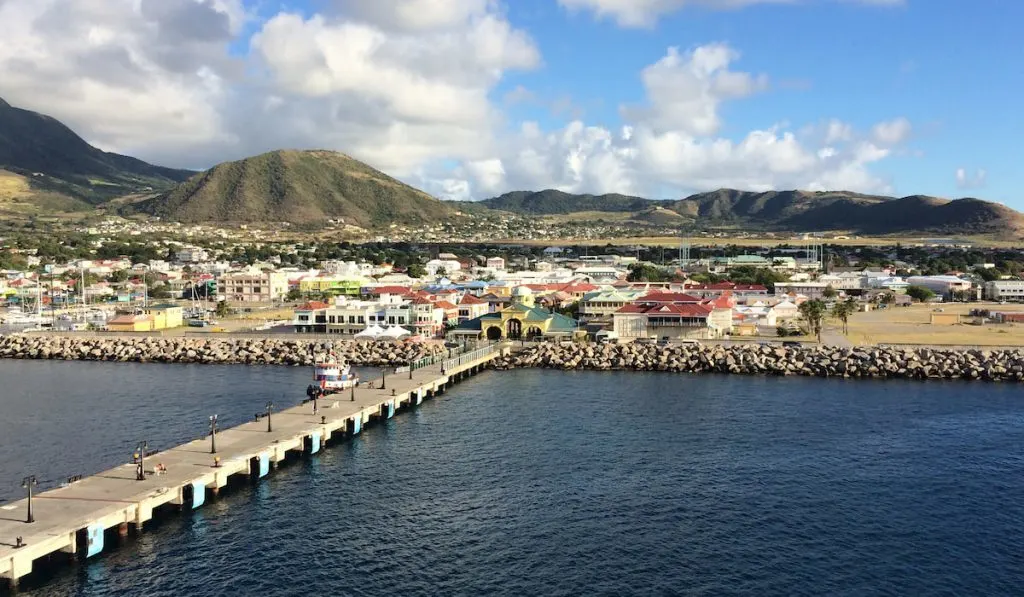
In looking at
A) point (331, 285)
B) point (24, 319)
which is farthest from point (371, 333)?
point (331, 285)

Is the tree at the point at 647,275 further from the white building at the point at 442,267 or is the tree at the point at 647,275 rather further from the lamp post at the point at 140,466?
the lamp post at the point at 140,466

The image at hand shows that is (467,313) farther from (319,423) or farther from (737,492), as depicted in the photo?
(737,492)

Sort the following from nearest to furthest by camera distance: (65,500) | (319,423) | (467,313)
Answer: (65,500) → (319,423) → (467,313)

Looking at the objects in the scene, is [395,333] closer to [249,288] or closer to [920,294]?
[249,288]

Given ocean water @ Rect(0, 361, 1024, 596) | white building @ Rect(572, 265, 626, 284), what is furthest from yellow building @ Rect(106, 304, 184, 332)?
white building @ Rect(572, 265, 626, 284)

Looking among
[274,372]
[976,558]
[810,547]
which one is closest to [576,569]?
[810,547]

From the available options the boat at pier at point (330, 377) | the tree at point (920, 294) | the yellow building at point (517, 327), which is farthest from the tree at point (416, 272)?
the boat at pier at point (330, 377)
